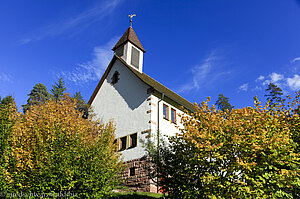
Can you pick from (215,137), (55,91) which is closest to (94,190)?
(215,137)

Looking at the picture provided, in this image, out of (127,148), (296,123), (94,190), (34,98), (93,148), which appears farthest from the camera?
(34,98)

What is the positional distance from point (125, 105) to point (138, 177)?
6.40 meters

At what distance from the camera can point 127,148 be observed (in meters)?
19.8

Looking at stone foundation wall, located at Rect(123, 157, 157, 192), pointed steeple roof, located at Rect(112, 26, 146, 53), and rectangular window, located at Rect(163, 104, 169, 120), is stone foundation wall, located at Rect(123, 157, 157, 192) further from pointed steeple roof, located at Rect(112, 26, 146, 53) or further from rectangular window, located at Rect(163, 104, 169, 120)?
pointed steeple roof, located at Rect(112, 26, 146, 53)

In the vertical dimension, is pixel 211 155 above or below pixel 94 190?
above

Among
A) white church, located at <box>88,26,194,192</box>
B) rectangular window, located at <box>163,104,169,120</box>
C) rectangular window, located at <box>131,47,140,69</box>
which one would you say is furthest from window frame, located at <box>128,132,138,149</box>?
rectangular window, located at <box>131,47,140,69</box>

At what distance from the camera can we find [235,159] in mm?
9266

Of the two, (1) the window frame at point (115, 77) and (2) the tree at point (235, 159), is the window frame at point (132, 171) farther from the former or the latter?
(1) the window frame at point (115, 77)

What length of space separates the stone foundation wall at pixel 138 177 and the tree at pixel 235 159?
6461 millimetres

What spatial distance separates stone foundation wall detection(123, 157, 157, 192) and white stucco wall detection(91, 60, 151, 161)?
55 centimetres

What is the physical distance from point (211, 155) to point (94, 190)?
4937mm

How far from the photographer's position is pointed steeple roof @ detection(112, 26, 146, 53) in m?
25.7

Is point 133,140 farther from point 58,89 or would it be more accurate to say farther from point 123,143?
point 58,89

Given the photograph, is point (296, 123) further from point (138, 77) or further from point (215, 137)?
point (138, 77)
